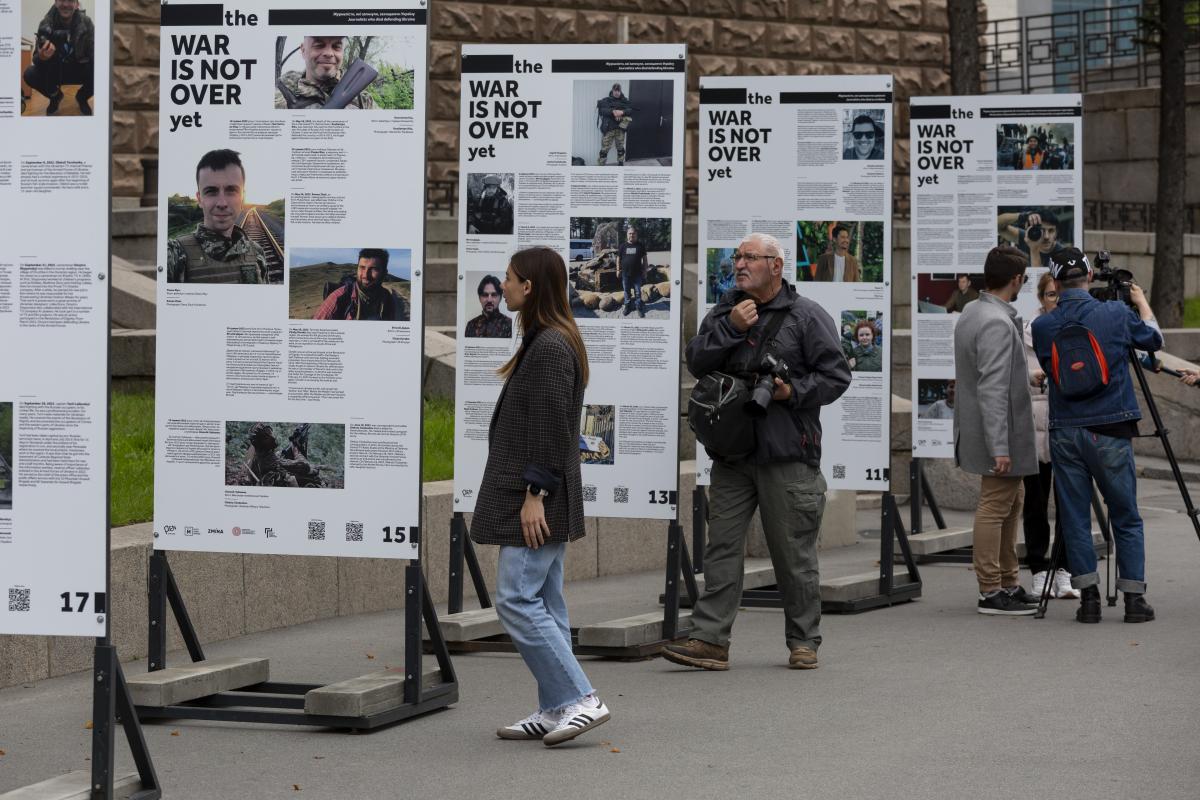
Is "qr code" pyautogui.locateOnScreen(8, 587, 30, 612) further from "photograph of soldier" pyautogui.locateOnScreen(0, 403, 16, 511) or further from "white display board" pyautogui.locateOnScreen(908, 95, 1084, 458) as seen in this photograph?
"white display board" pyautogui.locateOnScreen(908, 95, 1084, 458)

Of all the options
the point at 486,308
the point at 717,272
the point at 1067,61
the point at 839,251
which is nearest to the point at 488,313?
the point at 486,308

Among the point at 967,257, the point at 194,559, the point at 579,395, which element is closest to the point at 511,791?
the point at 579,395

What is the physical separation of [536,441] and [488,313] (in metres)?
2.47

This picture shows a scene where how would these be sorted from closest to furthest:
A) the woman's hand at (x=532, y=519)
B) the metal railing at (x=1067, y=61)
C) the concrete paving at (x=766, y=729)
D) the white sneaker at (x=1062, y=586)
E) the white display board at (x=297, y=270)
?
1. the concrete paving at (x=766, y=729)
2. the woman's hand at (x=532, y=519)
3. the white display board at (x=297, y=270)
4. the white sneaker at (x=1062, y=586)
5. the metal railing at (x=1067, y=61)

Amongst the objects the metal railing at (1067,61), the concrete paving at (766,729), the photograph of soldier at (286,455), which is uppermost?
the metal railing at (1067,61)

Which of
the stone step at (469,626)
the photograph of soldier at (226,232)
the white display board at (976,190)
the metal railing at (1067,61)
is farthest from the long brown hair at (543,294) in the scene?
the metal railing at (1067,61)

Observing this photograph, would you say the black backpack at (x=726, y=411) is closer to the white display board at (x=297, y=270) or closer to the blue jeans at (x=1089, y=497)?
the white display board at (x=297, y=270)

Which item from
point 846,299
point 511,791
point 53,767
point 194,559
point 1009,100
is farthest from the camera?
point 1009,100

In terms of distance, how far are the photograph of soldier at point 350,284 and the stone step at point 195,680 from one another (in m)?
1.48

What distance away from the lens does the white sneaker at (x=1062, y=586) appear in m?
10.9

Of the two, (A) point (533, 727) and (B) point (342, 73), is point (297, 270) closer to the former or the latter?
(B) point (342, 73)

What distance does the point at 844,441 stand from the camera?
35.7ft

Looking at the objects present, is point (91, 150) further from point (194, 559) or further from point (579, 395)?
point (194, 559)

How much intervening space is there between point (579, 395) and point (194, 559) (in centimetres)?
297
